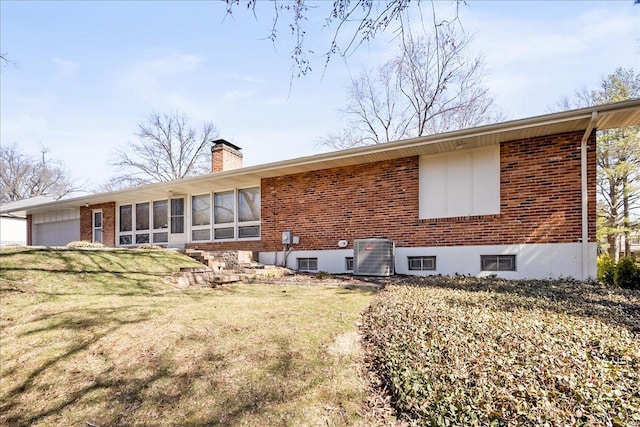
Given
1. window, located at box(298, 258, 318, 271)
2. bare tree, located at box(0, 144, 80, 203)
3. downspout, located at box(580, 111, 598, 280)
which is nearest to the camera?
downspout, located at box(580, 111, 598, 280)

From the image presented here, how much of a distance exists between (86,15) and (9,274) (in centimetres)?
437

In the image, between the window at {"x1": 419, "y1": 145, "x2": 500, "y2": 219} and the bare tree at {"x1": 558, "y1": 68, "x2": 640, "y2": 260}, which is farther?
the bare tree at {"x1": 558, "y1": 68, "x2": 640, "y2": 260}

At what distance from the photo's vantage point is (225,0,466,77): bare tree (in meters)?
2.49

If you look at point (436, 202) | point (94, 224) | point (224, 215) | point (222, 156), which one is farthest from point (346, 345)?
point (94, 224)

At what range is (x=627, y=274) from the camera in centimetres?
783

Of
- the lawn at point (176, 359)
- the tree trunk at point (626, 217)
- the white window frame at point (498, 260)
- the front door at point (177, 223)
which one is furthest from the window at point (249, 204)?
the tree trunk at point (626, 217)

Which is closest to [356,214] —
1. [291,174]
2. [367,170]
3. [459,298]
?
[367,170]

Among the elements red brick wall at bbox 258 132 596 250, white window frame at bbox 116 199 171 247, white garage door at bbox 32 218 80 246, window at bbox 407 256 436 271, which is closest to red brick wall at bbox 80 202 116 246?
white window frame at bbox 116 199 171 247

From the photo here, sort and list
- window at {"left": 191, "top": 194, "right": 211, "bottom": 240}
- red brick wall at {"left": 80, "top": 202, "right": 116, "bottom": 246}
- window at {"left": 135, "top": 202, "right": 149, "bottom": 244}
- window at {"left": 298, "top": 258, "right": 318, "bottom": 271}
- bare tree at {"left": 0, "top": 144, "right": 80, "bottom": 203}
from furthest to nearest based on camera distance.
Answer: bare tree at {"left": 0, "top": 144, "right": 80, "bottom": 203}
red brick wall at {"left": 80, "top": 202, "right": 116, "bottom": 246}
window at {"left": 135, "top": 202, "right": 149, "bottom": 244}
window at {"left": 191, "top": 194, "right": 211, "bottom": 240}
window at {"left": 298, "top": 258, "right": 318, "bottom": 271}

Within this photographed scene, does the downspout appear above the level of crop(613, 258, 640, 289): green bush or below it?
above

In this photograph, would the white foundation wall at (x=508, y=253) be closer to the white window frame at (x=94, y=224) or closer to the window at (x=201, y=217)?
the window at (x=201, y=217)

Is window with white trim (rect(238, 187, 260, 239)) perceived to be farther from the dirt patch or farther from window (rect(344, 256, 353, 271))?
the dirt patch

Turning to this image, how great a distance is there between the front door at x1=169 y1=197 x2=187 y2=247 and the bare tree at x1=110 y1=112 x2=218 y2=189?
16.7m

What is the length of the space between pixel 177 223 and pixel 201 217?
1.15 metres
